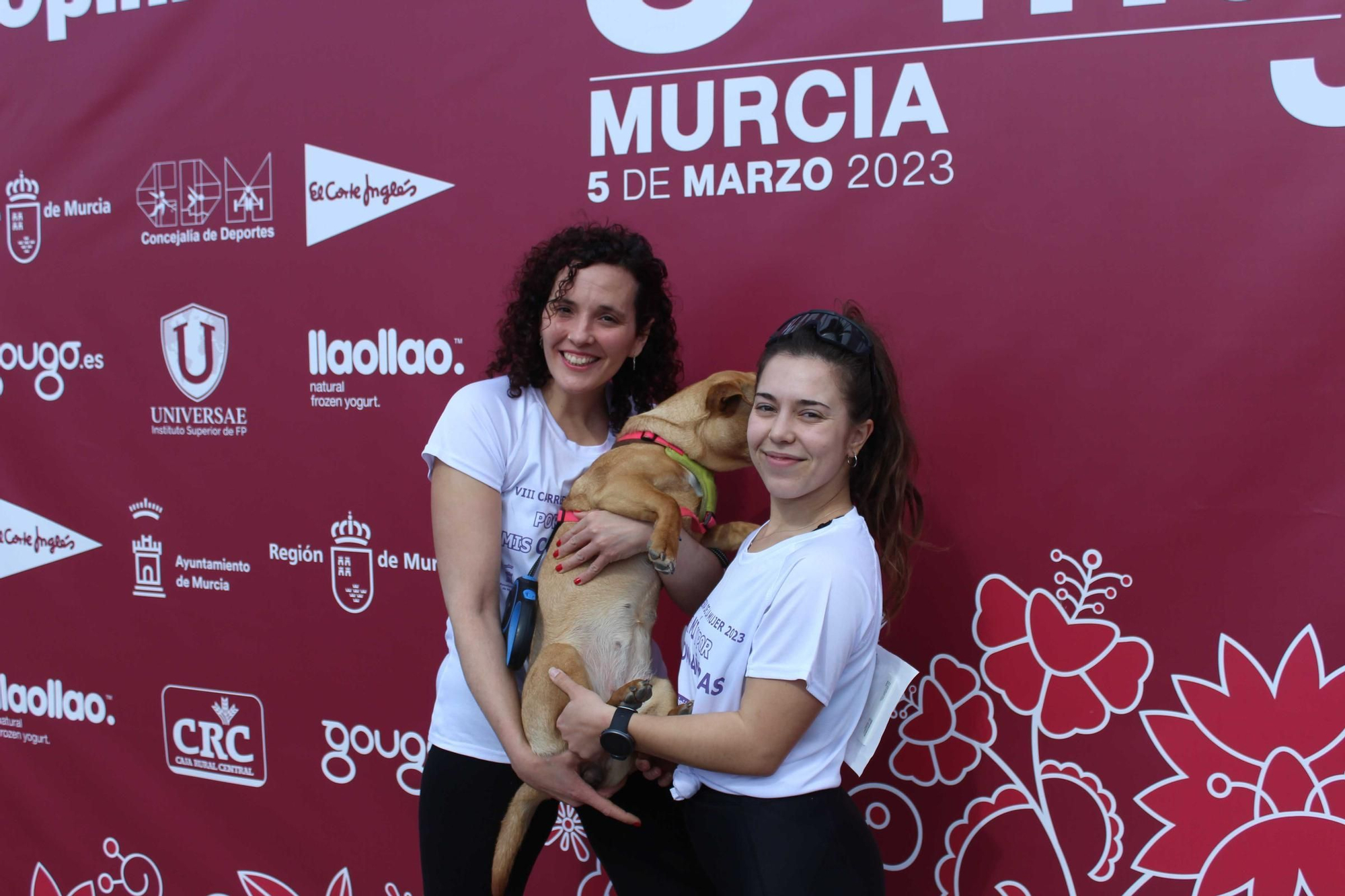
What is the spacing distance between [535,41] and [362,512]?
1363 mm

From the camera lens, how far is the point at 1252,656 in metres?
1.98

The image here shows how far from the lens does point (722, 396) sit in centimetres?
190

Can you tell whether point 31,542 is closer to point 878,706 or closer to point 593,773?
point 593,773

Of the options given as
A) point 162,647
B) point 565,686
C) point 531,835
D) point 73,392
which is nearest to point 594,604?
point 565,686

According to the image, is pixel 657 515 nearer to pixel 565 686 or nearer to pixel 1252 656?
pixel 565 686

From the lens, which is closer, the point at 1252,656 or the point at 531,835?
the point at 531,835

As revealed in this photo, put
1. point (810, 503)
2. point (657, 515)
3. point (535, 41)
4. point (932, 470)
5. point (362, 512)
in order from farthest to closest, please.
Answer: point (362, 512) → point (535, 41) → point (932, 470) → point (657, 515) → point (810, 503)

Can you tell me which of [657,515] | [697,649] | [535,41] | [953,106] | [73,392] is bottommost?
[697,649]

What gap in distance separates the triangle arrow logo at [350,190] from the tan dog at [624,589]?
1.06m

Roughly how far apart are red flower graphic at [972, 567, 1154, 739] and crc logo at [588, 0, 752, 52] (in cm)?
147

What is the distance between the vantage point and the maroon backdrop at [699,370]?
197cm

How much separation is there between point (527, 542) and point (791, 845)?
759 mm

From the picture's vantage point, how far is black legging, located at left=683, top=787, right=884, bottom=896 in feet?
4.67

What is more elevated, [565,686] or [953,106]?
[953,106]
